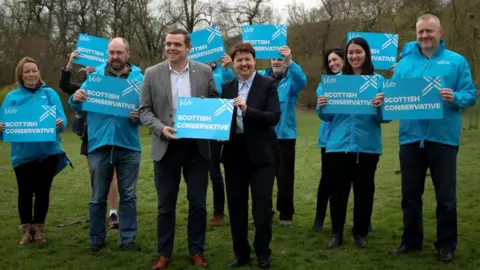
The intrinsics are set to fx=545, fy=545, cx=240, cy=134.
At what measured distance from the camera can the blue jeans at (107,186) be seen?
6.27 meters

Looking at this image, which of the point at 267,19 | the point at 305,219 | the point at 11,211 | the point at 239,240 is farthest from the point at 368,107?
the point at 267,19

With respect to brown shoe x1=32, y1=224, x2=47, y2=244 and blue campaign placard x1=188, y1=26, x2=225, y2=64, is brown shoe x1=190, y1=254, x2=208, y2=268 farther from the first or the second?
blue campaign placard x1=188, y1=26, x2=225, y2=64

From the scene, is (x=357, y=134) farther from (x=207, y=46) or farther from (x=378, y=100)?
(x=207, y=46)

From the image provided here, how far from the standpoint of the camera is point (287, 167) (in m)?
7.50

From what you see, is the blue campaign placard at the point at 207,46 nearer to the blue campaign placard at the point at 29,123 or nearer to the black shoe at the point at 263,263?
the blue campaign placard at the point at 29,123

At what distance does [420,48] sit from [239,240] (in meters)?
2.81

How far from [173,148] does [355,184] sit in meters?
2.16

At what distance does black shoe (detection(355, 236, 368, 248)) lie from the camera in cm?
629

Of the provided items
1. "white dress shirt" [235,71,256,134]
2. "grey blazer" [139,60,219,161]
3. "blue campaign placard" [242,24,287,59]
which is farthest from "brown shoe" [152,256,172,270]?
"blue campaign placard" [242,24,287,59]

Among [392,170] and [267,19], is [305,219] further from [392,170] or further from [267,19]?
[267,19]

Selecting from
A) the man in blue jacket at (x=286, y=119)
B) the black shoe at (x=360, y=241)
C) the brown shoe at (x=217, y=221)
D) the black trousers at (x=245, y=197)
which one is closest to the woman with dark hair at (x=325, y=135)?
the man in blue jacket at (x=286, y=119)

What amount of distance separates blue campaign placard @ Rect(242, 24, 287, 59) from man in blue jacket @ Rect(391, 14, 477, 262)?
2029 mm

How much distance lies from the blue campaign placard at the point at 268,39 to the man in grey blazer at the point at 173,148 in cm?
192

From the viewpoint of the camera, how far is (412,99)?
220 inches
